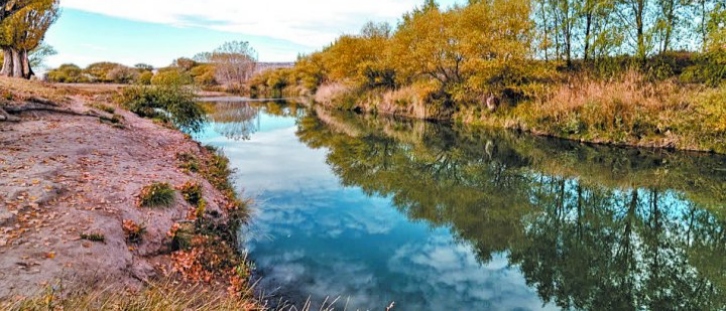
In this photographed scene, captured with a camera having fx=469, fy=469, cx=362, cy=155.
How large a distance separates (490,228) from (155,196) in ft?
20.4

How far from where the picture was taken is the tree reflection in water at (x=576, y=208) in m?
6.90

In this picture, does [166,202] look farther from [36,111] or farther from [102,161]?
[36,111]

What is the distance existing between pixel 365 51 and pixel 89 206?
1390 inches

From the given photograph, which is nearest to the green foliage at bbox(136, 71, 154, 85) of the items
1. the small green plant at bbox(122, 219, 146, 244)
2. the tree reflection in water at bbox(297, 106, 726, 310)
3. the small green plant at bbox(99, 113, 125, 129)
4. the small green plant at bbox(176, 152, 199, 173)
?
the small green plant at bbox(99, 113, 125, 129)

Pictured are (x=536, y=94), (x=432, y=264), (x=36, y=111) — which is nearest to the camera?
(x=432, y=264)

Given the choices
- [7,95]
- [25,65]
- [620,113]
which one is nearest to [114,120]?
[7,95]

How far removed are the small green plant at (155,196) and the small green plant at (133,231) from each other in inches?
34.4

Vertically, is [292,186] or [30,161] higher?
[30,161]

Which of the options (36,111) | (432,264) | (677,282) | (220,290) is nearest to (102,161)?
(220,290)

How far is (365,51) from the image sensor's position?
133 feet

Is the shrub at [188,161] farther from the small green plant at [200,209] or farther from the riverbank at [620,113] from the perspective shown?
the riverbank at [620,113]

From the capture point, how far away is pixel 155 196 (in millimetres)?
7590

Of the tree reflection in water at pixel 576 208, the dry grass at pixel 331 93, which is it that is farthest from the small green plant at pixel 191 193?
the dry grass at pixel 331 93

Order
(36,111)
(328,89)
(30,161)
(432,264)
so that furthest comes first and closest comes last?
(328,89)
(36,111)
(30,161)
(432,264)
